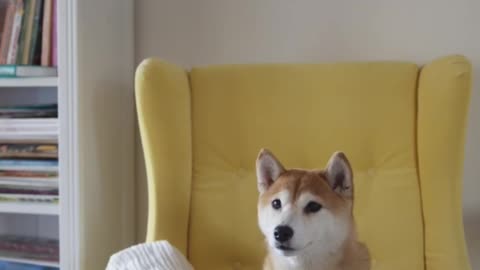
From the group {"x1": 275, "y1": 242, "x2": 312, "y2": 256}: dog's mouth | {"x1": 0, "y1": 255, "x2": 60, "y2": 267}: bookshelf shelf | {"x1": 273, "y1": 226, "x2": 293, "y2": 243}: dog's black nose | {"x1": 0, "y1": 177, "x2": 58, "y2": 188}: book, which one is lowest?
{"x1": 0, "y1": 255, "x2": 60, "y2": 267}: bookshelf shelf

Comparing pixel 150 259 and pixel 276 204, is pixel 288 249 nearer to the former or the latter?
pixel 276 204

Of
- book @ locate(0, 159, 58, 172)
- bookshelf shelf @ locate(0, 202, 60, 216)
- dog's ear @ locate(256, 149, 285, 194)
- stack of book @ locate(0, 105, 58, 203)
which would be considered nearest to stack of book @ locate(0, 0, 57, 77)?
stack of book @ locate(0, 105, 58, 203)

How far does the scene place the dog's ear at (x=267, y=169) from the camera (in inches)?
39.9

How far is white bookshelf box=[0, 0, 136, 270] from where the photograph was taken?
50.6 inches

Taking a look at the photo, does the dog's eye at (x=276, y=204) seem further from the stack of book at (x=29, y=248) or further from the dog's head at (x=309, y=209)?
the stack of book at (x=29, y=248)

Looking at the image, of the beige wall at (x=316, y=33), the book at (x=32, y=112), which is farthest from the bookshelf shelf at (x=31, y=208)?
the beige wall at (x=316, y=33)

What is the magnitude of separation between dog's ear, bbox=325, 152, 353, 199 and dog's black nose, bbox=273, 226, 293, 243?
119mm

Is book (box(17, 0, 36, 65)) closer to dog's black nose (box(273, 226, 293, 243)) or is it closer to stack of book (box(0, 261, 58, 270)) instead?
stack of book (box(0, 261, 58, 270))

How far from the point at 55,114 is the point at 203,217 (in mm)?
464

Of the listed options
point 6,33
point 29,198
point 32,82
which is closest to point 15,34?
point 6,33

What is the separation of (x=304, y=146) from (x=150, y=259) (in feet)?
1.44

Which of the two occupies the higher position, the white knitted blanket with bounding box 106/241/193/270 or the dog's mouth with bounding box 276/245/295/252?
the dog's mouth with bounding box 276/245/295/252

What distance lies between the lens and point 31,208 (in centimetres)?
135

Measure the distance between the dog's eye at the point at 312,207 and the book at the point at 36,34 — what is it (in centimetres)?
81
